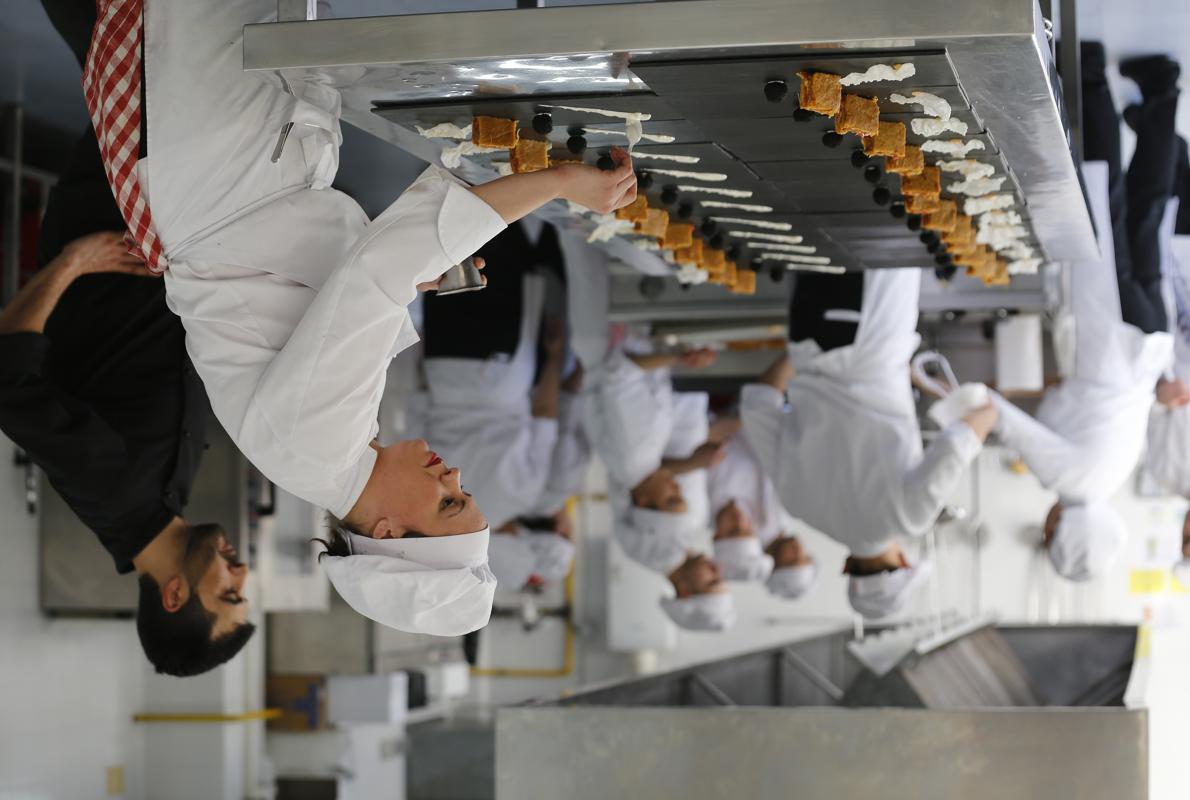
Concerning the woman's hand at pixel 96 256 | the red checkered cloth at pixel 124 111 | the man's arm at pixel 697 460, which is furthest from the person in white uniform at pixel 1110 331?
the red checkered cloth at pixel 124 111

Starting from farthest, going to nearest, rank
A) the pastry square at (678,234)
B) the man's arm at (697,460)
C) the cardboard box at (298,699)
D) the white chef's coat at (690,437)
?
1. the cardboard box at (298,699)
2. the white chef's coat at (690,437)
3. the man's arm at (697,460)
4. the pastry square at (678,234)


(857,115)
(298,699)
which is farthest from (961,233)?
(298,699)

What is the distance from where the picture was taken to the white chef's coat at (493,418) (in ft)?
15.8

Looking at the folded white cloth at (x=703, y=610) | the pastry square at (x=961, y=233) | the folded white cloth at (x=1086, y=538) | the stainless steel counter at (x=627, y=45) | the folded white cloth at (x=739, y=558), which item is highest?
the stainless steel counter at (x=627, y=45)

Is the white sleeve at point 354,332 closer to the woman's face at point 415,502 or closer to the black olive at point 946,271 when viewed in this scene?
the woman's face at point 415,502

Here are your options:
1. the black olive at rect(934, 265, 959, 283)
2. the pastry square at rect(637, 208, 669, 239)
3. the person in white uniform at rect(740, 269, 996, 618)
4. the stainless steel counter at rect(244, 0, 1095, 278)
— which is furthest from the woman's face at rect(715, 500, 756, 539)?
the stainless steel counter at rect(244, 0, 1095, 278)

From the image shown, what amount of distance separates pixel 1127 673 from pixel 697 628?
2.07 m

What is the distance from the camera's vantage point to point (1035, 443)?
14.8 ft

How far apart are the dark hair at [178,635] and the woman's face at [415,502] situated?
1.06m

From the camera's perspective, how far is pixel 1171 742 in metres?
4.30

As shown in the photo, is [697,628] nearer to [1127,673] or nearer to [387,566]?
[1127,673]

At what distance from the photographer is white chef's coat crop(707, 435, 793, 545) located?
6742mm

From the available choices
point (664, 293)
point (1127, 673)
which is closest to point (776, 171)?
point (664, 293)

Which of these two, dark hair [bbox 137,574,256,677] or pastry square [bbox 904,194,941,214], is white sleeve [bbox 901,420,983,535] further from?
dark hair [bbox 137,574,256,677]
